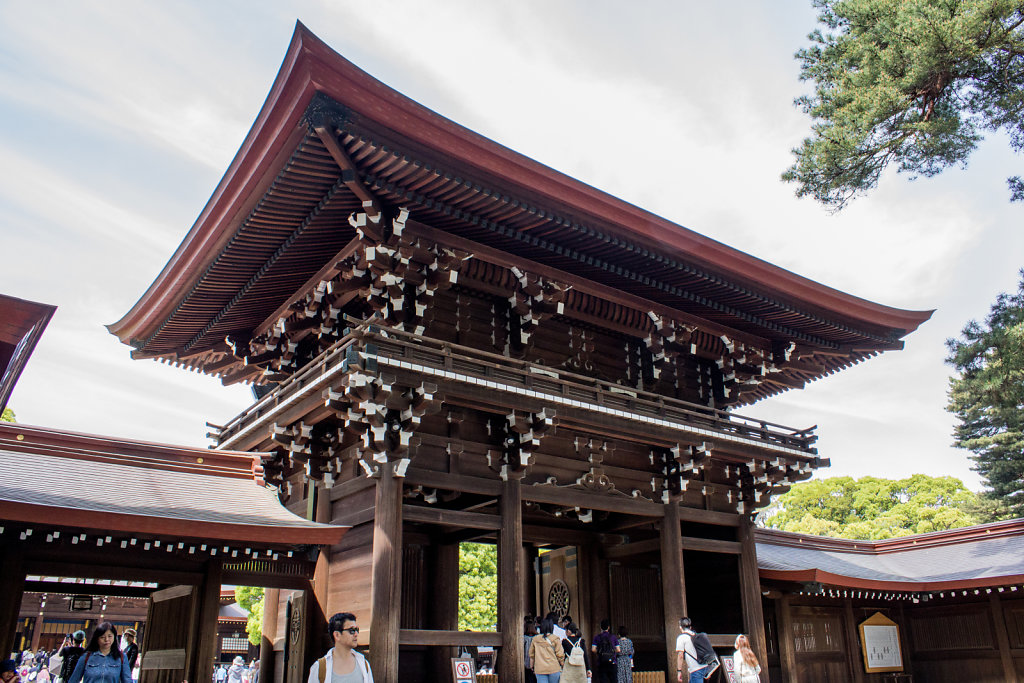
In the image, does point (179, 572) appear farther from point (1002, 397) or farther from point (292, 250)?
point (1002, 397)

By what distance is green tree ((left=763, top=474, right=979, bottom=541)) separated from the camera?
153 feet

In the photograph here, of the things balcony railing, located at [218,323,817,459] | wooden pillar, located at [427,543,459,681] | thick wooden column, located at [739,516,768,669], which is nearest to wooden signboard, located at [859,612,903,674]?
thick wooden column, located at [739,516,768,669]

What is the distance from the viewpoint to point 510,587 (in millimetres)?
10922

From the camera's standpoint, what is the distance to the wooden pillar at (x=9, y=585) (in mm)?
8805

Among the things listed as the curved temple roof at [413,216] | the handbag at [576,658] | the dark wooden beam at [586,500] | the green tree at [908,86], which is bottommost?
the handbag at [576,658]

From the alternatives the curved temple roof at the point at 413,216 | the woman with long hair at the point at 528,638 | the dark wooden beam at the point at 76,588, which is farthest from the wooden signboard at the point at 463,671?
the curved temple roof at the point at 413,216

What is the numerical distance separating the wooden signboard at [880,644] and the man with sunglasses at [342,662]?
16.9 meters

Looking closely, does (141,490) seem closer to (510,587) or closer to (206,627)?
Result: (206,627)

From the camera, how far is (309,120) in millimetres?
8711

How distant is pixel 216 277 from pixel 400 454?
4.47 m

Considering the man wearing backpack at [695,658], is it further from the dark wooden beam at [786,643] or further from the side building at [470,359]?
the dark wooden beam at [786,643]

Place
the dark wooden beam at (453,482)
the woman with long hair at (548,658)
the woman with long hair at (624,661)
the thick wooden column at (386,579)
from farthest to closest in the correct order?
the woman with long hair at (624,661) < the dark wooden beam at (453,482) < the woman with long hair at (548,658) < the thick wooden column at (386,579)

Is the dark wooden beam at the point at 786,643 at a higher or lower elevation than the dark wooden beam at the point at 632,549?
lower

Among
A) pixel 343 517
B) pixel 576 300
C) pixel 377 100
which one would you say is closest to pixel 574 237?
pixel 576 300
